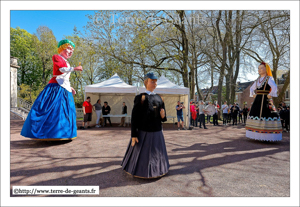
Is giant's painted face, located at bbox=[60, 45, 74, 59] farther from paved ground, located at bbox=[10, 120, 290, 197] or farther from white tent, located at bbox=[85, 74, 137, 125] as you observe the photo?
white tent, located at bbox=[85, 74, 137, 125]

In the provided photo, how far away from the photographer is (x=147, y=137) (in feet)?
8.96

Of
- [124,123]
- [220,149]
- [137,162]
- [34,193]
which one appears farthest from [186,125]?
[34,193]

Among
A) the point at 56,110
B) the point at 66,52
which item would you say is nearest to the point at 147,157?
the point at 56,110

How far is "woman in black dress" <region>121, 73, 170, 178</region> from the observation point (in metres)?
2.68

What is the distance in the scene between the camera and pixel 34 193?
230cm

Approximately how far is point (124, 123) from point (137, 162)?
9.27 meters

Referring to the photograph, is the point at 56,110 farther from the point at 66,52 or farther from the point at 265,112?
the point at 265,112

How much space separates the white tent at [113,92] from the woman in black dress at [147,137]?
684cm

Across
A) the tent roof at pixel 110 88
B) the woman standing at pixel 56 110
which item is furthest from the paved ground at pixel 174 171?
the tent roof at pixel 110 88

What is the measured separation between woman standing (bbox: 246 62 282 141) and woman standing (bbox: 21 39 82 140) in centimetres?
558

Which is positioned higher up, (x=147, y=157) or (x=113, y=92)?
(x=113, y=92)

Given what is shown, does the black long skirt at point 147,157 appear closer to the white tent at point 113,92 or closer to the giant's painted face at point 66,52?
the giant's painted face at point 66,52

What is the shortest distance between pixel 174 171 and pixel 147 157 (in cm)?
81

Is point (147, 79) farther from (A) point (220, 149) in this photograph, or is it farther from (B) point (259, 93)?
(B) point (259, 93)
